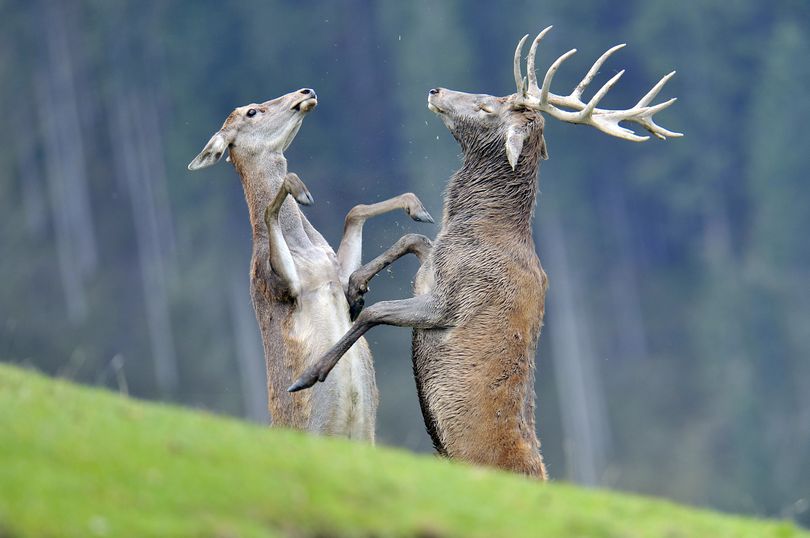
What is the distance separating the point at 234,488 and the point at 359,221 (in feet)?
16.5

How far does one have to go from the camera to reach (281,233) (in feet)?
35.4

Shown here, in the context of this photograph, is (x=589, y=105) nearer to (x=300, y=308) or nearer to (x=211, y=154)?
(x=300, y=308)

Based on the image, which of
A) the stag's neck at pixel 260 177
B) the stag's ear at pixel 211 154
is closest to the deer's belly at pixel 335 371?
the stag's neck at pixel 260 177

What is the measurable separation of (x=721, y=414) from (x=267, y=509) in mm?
37846

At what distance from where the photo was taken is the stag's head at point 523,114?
1128 cm

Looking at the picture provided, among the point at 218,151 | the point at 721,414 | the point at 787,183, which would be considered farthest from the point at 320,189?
the point at 218,151

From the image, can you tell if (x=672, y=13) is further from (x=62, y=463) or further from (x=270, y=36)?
(x=62, y=463)

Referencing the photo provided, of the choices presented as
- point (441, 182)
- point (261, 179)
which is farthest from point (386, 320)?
point (441, 182)

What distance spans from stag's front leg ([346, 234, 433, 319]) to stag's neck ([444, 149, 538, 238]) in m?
0.24

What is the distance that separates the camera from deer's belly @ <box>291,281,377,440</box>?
418 inches

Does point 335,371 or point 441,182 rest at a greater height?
point 441,182

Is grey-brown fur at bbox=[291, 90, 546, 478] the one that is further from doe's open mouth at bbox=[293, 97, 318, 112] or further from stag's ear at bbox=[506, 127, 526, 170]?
doe's open mouth at bbox=[293, 97, 318, 112]

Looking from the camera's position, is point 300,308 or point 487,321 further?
point 300,308

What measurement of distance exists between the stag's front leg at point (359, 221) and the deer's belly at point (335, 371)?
1.73 ft
